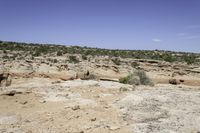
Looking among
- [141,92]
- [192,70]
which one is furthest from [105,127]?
[192,70]

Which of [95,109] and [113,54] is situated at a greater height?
[113,54]

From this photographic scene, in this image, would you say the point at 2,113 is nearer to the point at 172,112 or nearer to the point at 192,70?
the point at 172,112

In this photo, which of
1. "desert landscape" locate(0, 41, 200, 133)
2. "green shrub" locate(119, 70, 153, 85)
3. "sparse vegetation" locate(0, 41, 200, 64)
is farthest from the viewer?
"sparse vegetation" locate(0, 41, 200, 64)

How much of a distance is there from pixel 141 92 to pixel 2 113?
5756 millimetres

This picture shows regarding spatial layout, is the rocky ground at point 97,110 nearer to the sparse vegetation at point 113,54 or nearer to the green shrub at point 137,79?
the green shrub at point 137,79

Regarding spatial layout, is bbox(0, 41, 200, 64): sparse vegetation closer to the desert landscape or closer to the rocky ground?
the desert landscape

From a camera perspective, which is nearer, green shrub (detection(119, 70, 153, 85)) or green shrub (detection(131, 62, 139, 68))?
green shrub (detection(119, 70, 153, 85))

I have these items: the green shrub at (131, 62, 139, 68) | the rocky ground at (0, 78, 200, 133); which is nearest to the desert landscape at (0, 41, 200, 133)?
the rocky ground at (0, 78, 200, 133)

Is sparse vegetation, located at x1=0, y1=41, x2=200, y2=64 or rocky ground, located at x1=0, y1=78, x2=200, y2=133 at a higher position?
sparse vegetation, located at x1=0, y1=41, x2=200, y2=64

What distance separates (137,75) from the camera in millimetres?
17531

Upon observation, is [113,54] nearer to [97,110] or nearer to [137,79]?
[137,79]

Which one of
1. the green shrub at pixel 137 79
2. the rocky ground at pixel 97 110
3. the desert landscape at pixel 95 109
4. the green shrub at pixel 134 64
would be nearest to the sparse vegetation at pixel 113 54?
the green shrub at pixel 134 64

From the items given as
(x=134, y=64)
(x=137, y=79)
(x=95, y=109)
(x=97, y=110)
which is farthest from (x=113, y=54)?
(x=97, y=110)

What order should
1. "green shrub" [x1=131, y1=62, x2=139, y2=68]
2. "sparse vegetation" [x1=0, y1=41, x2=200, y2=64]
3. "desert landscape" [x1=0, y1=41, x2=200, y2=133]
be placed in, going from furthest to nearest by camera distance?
"sparse vegetation" [x1=0, y1=41, x2=200, y2=64] → "green shrub" [x1=131, y1=62, x2=139, y2=68] → "desert landscape" [x1=0, y1=41, x2=200, y2=133]
